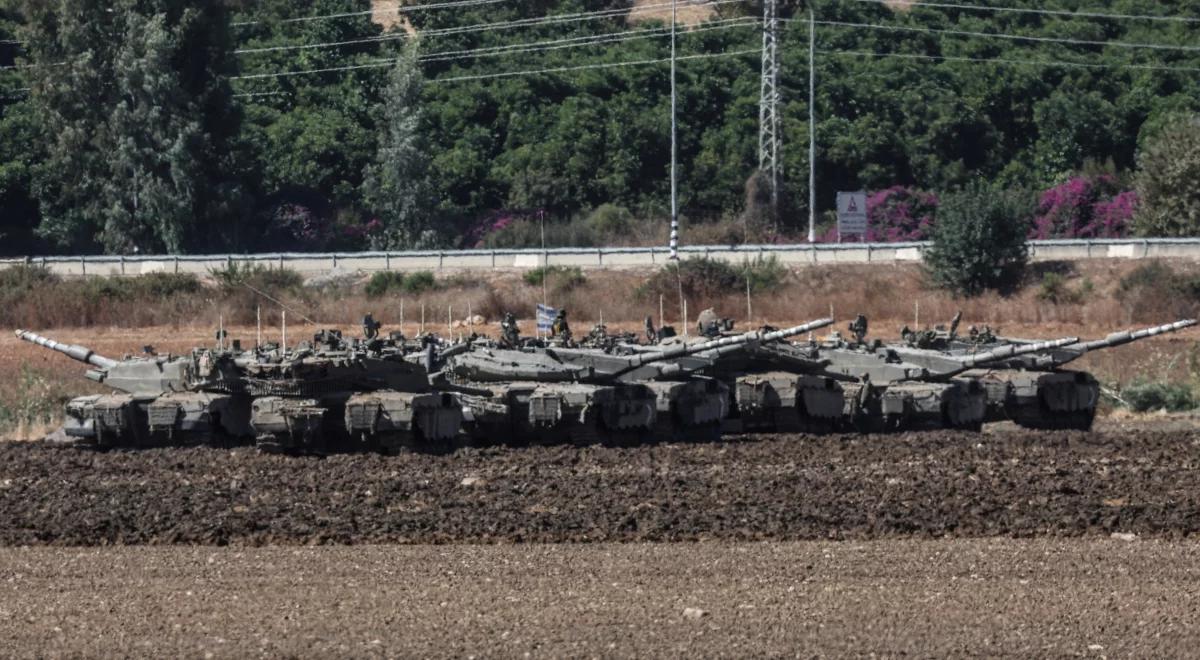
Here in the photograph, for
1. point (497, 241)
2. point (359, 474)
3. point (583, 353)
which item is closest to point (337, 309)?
point (497, 241)

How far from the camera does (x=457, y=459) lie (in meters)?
30.8

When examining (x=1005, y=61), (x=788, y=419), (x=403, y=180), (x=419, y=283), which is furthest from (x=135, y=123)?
(x=788, y=419)

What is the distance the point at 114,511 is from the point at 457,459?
278 inches

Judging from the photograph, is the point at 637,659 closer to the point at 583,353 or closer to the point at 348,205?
the point at 583,353

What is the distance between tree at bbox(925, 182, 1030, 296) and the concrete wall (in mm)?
1443

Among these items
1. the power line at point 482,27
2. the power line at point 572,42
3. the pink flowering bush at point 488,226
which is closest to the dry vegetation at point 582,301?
the pink flowering bush at point 488,226

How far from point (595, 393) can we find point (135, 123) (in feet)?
115

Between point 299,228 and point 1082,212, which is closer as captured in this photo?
point 1082,212

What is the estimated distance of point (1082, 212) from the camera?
6606 cm

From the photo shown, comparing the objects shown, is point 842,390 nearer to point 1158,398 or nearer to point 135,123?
point 1158,398

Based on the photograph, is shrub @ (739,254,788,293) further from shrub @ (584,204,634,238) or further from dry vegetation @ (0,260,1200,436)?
shrub @ (584,204,634,238)

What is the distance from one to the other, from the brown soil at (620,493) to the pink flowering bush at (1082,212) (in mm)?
31864

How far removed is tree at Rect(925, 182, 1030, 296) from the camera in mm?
54812

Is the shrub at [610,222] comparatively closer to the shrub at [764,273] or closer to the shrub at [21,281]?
the shrub at [764,273]
